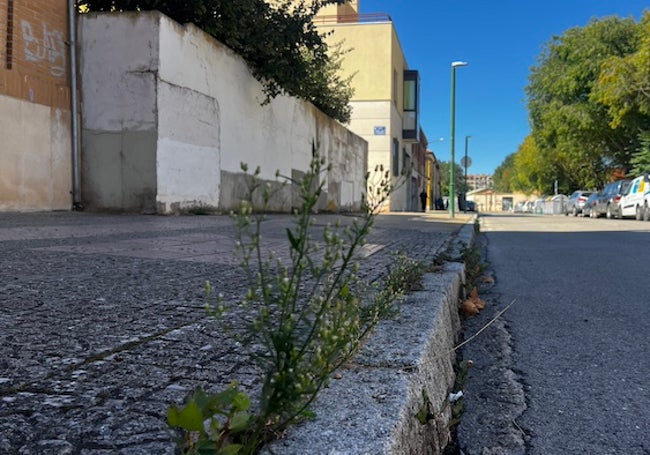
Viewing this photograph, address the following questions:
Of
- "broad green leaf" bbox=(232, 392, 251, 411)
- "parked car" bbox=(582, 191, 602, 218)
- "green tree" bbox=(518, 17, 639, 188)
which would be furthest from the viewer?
"green tree" bbox=(518, 17, 639, 188)

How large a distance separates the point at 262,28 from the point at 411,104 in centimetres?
2258

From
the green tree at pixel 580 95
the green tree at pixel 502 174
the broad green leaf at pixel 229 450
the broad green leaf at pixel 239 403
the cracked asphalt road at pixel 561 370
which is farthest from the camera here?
the green tree at pixel 502 174

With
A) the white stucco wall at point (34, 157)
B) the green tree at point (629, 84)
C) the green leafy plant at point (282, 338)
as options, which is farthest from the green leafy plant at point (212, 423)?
the green tree at point (629, 84)

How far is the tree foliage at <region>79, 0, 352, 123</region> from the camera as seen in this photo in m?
9.08

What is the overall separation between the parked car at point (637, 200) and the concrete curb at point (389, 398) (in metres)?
21.0

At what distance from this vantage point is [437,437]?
1.60 meters

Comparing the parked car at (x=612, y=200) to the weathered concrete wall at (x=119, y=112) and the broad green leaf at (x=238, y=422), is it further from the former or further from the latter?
the broad green leaf at (x=238, y=422)

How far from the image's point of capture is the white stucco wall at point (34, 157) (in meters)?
7.29

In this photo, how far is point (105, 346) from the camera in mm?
1784

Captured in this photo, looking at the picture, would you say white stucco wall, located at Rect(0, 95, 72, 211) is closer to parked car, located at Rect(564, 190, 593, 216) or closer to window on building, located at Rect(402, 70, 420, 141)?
window on building, located at Rect(402, 70, 420, 141)

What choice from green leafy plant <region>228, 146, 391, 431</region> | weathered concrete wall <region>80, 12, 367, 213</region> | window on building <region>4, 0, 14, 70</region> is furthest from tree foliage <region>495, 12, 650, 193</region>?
green leafy plant <region>228, 146, 391, 431</region>

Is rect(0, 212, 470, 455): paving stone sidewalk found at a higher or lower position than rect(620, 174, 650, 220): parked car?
lower

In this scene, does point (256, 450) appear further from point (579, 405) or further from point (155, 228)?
point (155, 228)

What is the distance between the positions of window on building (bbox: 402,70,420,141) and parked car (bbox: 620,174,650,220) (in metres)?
12.5
